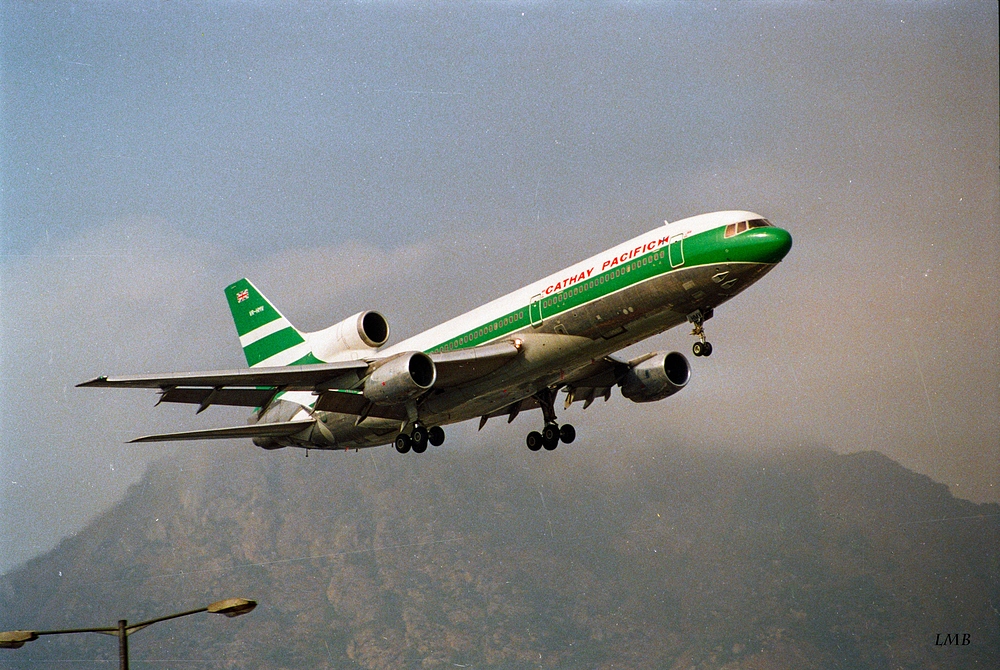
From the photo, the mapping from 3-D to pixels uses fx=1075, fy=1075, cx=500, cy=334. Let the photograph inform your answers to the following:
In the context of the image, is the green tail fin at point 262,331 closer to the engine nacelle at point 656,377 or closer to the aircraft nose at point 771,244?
the engine nacelle at point 656,377

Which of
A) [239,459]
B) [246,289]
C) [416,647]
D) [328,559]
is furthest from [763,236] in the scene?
[239,459]

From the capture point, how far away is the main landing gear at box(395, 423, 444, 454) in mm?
32062

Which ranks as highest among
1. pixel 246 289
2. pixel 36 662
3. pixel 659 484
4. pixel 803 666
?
pixel 246 289

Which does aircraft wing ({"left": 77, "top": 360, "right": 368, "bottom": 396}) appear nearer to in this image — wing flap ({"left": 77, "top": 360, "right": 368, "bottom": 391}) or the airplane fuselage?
wing flap ({"left": 77, "top": 360, "right": 368, "bottom": 391})

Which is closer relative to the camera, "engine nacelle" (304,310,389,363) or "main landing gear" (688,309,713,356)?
"main landing gear" (688,309,713,356)

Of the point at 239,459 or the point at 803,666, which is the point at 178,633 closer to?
the point at 239,459

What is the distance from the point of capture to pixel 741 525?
73.6 metres

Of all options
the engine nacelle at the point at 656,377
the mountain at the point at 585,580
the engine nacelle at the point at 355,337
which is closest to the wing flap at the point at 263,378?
the engine nacelle at the point at 355,337

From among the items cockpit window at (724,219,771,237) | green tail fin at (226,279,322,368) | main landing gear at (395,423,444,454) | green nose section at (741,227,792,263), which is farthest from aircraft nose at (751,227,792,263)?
green tail fin at (226,279,322,368)

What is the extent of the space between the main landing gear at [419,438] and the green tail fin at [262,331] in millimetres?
5074

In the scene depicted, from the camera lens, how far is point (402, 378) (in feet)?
94.3

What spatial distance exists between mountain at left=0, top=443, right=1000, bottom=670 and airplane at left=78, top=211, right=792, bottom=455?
3612 cm

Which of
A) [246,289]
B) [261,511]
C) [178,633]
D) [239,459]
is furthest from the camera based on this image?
[239,459]

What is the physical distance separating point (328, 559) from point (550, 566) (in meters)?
21.5
